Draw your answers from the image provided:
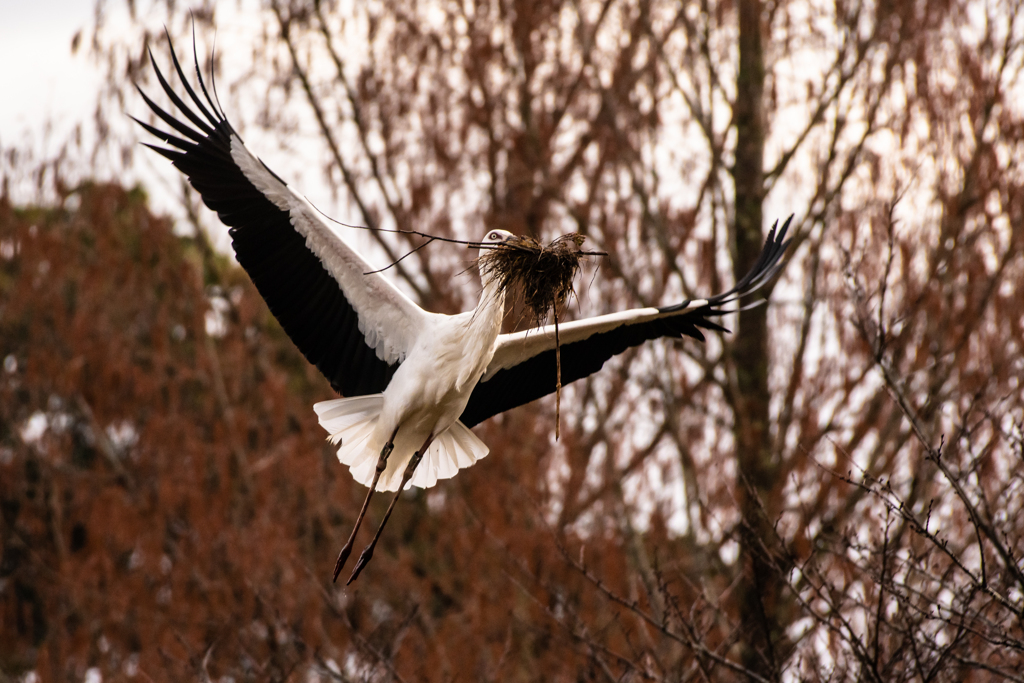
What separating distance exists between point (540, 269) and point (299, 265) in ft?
4.84

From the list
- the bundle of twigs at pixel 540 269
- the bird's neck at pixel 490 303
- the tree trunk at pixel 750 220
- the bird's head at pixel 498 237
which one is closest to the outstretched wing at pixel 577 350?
the bird's neck at pixel 490 303

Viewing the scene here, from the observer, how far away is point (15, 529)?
42.1ft

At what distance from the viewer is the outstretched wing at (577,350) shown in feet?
18.3

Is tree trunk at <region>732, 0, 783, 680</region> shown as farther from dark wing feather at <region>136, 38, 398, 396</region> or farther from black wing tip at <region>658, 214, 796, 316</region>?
dark wing feather at <region>136, 38, 398, 396</region>

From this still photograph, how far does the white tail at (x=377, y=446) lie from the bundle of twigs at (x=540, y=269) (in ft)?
4.10

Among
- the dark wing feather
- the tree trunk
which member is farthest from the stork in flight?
the tree trunk

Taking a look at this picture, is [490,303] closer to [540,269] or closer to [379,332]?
[540,269]

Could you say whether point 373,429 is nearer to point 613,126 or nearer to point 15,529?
point 613,126

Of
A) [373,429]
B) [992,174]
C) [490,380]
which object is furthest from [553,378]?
[992,174]

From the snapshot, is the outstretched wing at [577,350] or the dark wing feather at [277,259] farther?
the outstretched wing at [577,350]

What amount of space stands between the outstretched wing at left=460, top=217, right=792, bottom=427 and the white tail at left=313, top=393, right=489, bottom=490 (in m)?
0.27

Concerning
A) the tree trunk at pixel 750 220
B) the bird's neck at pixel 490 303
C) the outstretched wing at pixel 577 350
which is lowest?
the bird's neck at pixel 490 303

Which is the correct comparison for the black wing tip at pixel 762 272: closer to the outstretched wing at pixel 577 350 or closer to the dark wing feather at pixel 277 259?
the outstretched wing at pixel 577 350

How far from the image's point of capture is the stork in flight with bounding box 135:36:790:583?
503 cm
